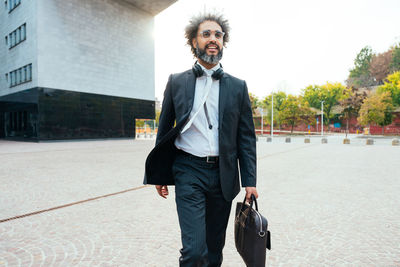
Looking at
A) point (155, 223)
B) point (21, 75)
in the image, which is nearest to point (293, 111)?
point (21, 75)

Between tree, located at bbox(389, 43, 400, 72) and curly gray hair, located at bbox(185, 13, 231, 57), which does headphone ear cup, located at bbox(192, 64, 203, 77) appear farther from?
tree, located at bbox(389, 43, 400, 72)

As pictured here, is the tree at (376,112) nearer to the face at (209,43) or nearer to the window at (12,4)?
the window at (12,4)

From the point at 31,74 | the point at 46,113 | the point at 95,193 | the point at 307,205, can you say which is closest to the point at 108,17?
the point at 31,74

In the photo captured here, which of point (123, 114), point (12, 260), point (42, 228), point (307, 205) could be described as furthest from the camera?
point (123, 114)

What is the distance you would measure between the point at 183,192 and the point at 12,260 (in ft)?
7.08

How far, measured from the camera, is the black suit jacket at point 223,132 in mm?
1970

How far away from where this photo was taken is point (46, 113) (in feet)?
75.3

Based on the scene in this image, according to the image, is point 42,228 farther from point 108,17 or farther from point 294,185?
point 108,17

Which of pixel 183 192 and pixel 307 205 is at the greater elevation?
pixel 183 192

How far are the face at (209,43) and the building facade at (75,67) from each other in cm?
2405

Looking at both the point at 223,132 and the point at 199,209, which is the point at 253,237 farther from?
the point at 223,132

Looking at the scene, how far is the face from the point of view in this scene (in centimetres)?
205

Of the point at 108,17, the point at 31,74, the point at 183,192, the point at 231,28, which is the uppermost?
the point at 108,17

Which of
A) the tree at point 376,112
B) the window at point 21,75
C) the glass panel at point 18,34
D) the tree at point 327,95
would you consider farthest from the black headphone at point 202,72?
the tree at point 327,95
